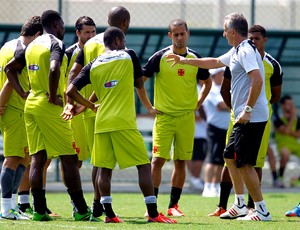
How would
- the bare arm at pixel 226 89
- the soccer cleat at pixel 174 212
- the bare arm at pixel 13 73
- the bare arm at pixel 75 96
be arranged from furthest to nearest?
the soccer cleat at pixel 174 212
the bare arm at pixel 226 89
the bare arm at pixel 13 73
the bare arm at pixel 75 96

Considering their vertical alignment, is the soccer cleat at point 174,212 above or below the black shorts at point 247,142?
below

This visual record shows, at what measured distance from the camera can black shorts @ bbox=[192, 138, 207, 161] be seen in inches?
685

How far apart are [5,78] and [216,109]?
6.15 m

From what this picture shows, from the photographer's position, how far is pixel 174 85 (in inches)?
466

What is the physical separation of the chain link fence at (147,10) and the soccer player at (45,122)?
7.48 meters

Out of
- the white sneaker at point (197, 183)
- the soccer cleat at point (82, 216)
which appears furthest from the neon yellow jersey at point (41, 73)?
the white sneaker at point (197, 183)

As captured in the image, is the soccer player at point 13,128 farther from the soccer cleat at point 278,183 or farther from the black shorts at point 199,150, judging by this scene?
the soccer cleat at point 278,183

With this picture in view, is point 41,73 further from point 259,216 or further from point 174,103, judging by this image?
point 259,216

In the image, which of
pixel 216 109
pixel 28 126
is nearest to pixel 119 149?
pixel 28 126

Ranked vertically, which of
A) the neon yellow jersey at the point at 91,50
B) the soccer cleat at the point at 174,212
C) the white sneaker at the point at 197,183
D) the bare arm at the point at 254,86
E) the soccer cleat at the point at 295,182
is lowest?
the soccer cleat at the point at 295,182

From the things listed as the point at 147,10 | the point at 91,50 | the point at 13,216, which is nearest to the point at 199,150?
the point at 147,10

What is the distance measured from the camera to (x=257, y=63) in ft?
33.8

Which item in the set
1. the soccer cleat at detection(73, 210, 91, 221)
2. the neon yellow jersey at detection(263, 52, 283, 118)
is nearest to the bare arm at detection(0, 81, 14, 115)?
the soccer cleat at detection(73, 210, 91, 221)

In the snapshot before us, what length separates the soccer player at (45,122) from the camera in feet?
34.2
